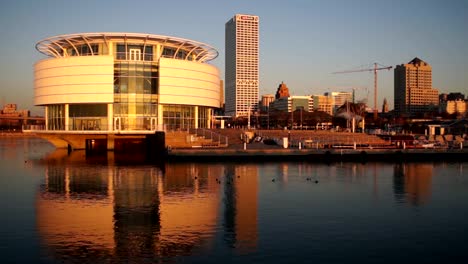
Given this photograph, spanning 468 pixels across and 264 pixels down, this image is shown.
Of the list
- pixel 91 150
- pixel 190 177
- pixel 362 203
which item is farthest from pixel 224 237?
pixel 91 150

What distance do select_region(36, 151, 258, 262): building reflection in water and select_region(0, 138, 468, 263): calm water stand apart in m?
0.05

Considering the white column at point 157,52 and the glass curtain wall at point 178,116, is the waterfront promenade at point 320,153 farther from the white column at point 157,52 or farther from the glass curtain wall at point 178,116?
the white column at point 157,52

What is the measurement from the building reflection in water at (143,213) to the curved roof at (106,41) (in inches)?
1257

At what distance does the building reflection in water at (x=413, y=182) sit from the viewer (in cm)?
2789

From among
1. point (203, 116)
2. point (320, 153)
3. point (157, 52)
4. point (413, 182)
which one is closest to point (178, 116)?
point (203, 116)

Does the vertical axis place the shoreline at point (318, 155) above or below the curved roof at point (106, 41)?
below

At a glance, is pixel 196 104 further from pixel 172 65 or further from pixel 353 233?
pixel 353 233

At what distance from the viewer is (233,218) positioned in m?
21.7

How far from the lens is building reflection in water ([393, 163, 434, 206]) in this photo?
1098 inches

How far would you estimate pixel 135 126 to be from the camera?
6781cm

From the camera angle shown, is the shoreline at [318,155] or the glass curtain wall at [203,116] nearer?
the shoreline at [318,155]

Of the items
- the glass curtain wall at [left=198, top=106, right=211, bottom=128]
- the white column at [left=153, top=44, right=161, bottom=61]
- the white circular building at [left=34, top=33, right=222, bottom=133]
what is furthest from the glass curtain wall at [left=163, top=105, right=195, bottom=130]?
the white column at [left=153, top=44, right=161, bottom=61]

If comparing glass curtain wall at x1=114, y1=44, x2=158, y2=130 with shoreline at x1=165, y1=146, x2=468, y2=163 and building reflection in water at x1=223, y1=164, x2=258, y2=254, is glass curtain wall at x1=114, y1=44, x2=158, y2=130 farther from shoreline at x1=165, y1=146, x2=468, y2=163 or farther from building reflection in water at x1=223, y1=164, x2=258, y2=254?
building reflection in water at x1=223, y1=164, x2=258, y2=254

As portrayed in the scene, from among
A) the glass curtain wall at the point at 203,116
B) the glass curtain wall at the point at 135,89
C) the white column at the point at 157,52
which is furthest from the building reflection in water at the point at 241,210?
the glass curtain wall at the point at 203,116
